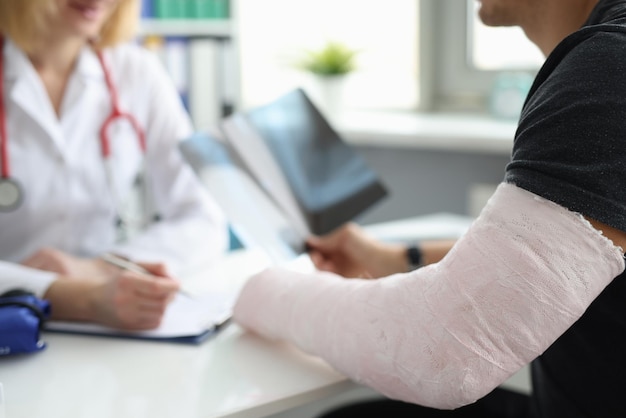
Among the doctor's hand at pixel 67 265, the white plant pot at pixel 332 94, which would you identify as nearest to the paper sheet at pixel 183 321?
the doctor's hand at pixel 67 265

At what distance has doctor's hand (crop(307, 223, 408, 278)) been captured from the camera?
1386 mm

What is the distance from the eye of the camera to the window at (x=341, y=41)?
3053 mm

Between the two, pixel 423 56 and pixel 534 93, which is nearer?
pixel 534 93

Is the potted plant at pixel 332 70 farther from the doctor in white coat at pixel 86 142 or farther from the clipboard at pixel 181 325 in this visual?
the clipboard at pixel 181 325

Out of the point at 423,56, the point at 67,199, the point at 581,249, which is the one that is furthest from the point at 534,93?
the point at 423,56

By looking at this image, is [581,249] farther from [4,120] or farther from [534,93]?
[4,120]

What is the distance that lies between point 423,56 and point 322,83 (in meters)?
0.38

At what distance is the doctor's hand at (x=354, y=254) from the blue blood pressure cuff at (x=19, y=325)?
49 centimetres

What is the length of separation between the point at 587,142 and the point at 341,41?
7.68ft

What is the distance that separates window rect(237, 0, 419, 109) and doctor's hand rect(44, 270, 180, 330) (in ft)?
6.36

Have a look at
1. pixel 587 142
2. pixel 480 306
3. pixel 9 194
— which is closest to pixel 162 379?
pixel 480 306

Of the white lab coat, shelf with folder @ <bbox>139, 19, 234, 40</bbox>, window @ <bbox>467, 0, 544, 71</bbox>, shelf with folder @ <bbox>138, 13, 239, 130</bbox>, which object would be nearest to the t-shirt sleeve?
the white lab coat

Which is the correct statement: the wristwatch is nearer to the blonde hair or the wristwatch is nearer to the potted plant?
the blonde hair

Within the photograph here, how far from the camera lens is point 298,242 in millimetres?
1405
